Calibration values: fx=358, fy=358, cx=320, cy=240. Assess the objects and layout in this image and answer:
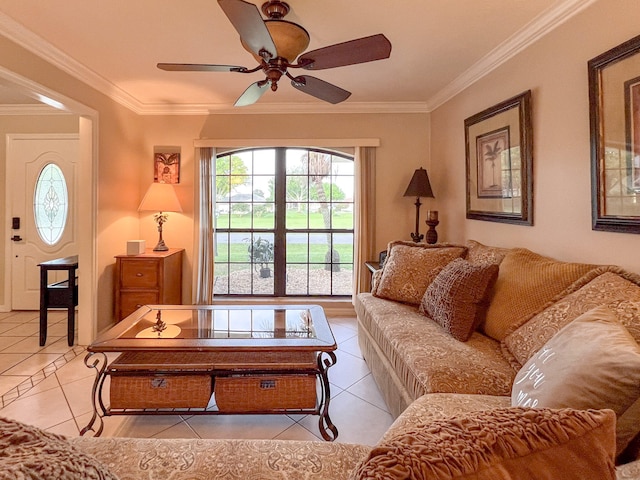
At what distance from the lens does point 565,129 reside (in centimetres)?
221

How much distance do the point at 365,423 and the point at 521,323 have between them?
1074 mm

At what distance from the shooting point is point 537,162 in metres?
2.47

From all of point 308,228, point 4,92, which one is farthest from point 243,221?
point 4,92

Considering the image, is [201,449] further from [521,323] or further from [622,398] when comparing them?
[521,323]

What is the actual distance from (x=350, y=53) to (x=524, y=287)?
159cm

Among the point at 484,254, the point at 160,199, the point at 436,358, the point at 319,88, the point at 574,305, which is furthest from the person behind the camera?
the point at 160,199

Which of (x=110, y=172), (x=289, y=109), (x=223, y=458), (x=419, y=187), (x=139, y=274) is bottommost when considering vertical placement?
(x=223, y=458)

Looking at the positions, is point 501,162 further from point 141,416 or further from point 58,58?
point 58,58

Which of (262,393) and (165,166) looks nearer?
(262,393)

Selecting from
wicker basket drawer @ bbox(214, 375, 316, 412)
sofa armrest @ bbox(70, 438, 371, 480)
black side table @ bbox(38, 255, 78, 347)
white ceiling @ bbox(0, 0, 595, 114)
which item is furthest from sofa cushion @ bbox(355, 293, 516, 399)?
black side table @ bbox(38, 255, 78, 347)

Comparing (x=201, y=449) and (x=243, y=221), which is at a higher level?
(x=243, y=221)

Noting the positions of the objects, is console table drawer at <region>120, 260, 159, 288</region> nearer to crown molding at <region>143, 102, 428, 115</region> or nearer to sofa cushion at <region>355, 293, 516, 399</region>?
crown molding at <region>143, 102, 428, 115</region>

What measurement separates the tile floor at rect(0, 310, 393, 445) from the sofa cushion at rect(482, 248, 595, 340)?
890 millimetres

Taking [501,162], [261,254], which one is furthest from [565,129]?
[261,254]
